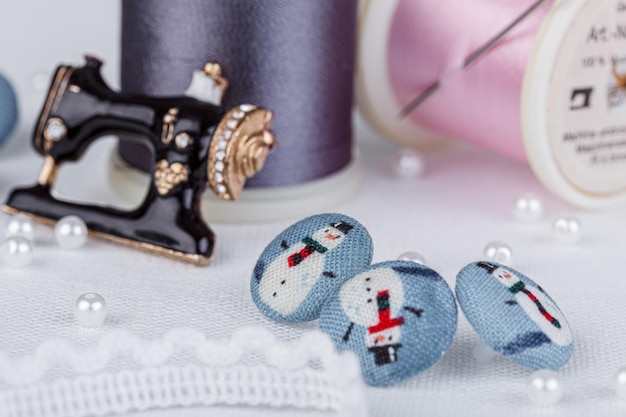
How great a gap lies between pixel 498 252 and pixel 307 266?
10.1 inches

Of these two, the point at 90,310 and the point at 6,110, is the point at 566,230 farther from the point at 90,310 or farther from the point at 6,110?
the point at 6,110

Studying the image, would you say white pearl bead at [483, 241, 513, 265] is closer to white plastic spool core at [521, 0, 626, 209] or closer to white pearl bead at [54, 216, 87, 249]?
white plastic spool core at [521, 0, 626, 209]

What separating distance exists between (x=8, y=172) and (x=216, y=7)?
0.39m

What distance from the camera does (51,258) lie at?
3.92 ft

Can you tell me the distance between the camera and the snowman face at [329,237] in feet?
3.45

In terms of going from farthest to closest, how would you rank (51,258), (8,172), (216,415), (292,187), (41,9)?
1. (41,9)
2. (8,172)
3. (292,187)
4. (51,258)
5. (216,415)

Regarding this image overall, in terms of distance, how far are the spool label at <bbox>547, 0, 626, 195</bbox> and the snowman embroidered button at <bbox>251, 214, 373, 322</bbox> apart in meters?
0.33

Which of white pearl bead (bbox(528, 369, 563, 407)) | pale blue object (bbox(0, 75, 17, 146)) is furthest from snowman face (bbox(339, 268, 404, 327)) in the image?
pale blue object (bbox(0, 75, 17, 146))

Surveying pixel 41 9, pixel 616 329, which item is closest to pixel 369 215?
pixel 616 329

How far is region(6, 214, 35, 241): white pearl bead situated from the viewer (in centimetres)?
122

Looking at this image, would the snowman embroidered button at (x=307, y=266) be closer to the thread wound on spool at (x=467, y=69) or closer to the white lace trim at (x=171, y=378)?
the white lace trim at (x=171, y=378)

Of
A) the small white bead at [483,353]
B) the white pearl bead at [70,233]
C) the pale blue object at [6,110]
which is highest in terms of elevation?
the pale blue object at [6,110]

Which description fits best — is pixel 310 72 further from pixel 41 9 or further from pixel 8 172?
pixel 41 9

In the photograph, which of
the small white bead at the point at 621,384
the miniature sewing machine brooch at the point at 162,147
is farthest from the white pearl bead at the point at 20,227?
the small white bead at the point at 621,384
